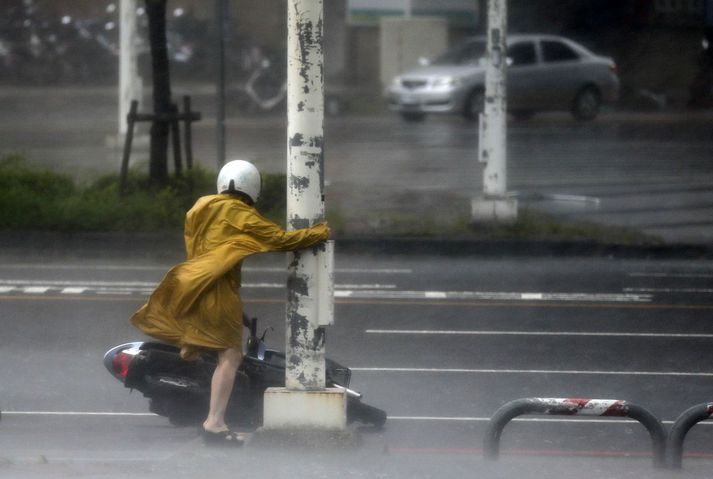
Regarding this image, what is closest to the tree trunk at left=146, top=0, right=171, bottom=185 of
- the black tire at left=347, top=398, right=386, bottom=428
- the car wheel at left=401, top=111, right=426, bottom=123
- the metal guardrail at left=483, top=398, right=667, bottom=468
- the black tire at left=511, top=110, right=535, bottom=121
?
the black tire at left=347, top=398, right=386, bottom=428

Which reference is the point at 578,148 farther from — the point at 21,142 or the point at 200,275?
the point at 200,275

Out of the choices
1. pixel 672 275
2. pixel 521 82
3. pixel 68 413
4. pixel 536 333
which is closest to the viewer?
pixel 68 413

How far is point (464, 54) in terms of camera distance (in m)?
31.5

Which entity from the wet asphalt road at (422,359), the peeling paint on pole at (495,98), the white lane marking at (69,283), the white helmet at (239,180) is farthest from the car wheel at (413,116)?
the white helmet at (239,180)

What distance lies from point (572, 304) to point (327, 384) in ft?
17.5

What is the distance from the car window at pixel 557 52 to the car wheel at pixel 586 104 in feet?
2.75

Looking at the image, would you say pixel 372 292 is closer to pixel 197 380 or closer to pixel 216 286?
pixel 197 380

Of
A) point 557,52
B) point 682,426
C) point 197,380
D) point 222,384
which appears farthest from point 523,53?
point 682,426

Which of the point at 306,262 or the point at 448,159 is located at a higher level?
the point at 306,262

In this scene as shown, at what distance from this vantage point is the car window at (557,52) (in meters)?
31.5

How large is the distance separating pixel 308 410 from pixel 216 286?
81 cm

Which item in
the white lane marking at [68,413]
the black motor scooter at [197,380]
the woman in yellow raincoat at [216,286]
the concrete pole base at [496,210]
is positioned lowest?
the white lane marking at [68,413]

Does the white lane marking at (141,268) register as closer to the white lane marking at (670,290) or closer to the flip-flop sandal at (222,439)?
the white lane marking at (670,290)

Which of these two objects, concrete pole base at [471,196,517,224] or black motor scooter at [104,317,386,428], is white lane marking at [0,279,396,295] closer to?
concrete pole base at [471,196,517,224]
